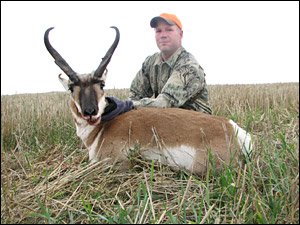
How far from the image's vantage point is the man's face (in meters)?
4.75

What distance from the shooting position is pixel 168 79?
174 inches

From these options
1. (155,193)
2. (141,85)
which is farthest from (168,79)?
(155,193)

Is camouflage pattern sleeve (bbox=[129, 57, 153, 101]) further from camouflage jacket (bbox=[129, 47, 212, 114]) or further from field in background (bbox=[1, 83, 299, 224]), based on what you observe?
field in background (bbox=[1, 83, 299, 224])

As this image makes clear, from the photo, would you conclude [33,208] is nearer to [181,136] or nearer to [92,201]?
[92,201]

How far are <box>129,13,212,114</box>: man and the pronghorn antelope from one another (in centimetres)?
73

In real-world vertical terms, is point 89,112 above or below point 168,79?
below

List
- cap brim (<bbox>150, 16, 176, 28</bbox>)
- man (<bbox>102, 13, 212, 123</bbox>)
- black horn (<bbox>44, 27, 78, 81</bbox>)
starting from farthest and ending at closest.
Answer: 1. cap brim (<bbox>150, 16, 176, 28</bbox>)
2. man (<bbox>102, 13, 212, 123</bbox>)
3. black horn (<bbox>44, 27, 78, 81</bbox>)

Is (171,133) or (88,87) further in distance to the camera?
(88,87)

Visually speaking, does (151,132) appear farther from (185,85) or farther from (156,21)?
(156,21)

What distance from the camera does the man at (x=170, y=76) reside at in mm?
4016

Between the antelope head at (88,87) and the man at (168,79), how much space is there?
0.78 feet

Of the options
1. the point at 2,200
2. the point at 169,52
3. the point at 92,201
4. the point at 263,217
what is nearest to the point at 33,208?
the point at 2,200

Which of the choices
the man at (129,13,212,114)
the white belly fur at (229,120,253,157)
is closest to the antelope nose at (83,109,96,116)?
the man at (129,13,212,114)

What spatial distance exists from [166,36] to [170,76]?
845 millimetres
